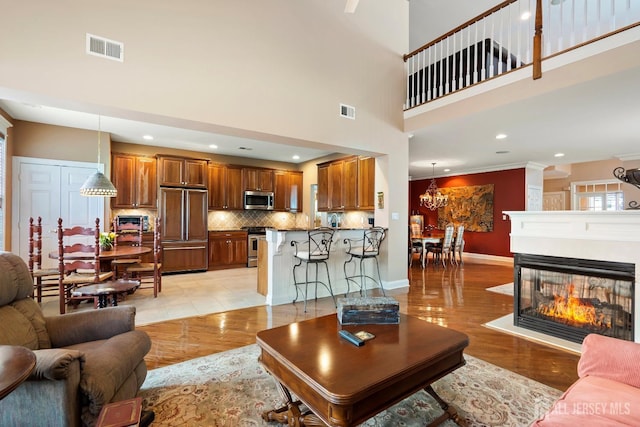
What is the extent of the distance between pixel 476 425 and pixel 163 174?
6.60m

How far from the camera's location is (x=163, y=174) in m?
6.36

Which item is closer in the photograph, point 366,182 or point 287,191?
point 366,182

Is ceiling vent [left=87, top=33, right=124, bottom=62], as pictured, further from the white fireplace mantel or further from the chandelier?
the chandelier

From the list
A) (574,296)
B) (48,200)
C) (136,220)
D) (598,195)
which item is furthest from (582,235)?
(598,195)

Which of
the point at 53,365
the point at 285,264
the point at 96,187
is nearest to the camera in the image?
the point at 53,365

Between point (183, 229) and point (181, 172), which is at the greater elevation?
point (181, 172)

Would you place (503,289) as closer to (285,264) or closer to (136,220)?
(285,264)

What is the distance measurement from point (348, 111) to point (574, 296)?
141 inches

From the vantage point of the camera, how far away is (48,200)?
5059 mm

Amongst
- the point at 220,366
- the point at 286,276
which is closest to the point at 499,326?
the point at 286,276

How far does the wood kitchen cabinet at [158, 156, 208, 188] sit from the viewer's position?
636 cm

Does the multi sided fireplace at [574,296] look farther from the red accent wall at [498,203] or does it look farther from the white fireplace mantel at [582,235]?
the red accent wall at [498,203]

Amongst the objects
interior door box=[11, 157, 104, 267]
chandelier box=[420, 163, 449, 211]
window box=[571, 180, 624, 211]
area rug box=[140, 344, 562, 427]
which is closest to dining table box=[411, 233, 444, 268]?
chandelier box=[420, 163, 449, 211]

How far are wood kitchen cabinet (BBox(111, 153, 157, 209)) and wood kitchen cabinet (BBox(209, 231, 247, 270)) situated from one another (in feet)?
4.90
